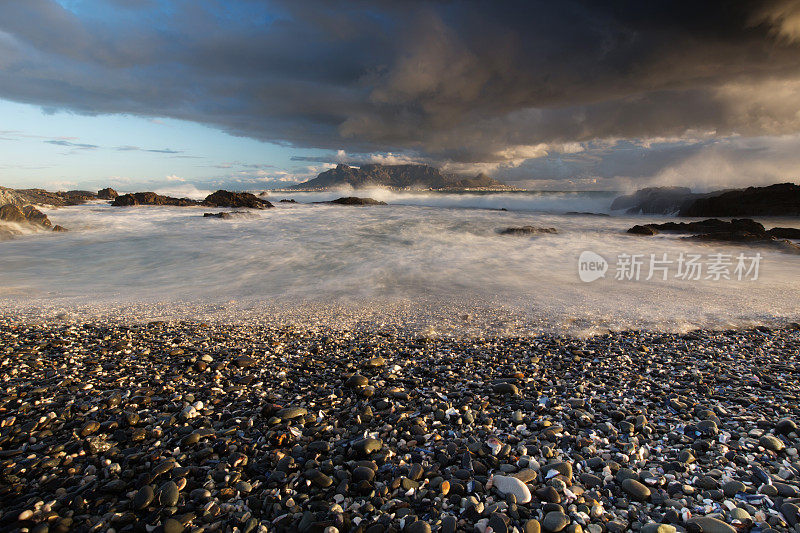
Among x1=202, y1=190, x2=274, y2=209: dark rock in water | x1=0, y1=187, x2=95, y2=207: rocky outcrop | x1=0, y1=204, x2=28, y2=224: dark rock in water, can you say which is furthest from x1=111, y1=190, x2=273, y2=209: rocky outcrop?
x1=0, y1=204, x2=28, y2=224: dark rock in water

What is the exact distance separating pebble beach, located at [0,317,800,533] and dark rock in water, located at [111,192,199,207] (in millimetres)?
33914

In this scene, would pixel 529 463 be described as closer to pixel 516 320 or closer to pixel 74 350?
pixel 516 320

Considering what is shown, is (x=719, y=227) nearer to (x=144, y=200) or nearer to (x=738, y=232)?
(x=738, y=232)

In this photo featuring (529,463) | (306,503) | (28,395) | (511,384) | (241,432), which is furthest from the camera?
(511,384)

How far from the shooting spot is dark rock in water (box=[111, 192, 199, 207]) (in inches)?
1248

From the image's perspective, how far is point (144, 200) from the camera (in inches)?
1284

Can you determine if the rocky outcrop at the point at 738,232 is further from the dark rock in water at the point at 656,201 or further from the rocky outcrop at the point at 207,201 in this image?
the rocky outcrop at the point at 207,201

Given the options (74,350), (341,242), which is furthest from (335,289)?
(341,242)

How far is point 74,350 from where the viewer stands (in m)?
4.33

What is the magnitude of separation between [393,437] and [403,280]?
660 centimetres

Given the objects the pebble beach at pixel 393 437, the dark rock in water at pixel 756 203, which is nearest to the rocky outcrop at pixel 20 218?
the pebble beach at pixel 393 437

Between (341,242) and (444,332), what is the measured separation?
12.1 m

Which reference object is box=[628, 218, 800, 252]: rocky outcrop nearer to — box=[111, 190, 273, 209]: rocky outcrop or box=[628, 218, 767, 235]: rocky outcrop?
box=[628, 218, 767, 235]: rocky outcrop

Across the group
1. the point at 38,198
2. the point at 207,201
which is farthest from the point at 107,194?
the point at 207,201
